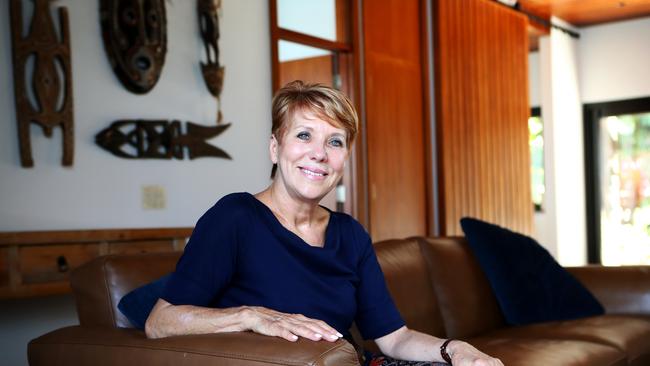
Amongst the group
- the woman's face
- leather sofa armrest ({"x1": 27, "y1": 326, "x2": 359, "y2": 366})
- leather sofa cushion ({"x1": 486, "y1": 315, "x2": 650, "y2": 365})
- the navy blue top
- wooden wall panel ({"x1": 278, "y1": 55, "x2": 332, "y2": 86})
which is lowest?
leather sofa cushion ({"x1": 486, "y1": 315, "x2": 650, "y2": 365})

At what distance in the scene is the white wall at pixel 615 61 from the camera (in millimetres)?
8062

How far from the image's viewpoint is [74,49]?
3.54 meters

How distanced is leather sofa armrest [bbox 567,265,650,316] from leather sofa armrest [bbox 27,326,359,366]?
7.87 feet

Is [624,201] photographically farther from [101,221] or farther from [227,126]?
[101,221]

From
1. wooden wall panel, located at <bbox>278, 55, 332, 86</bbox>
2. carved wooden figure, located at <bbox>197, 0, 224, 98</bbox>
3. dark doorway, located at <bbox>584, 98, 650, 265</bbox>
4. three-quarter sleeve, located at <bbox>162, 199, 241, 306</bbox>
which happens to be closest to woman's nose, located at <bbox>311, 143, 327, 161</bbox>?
three-quarter sleeve, located at <bbox>162, 199, 241, 306</bbox>

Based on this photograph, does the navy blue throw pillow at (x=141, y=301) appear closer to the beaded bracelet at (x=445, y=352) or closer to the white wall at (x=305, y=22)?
the beaded bracelet at (x=445, y=352)

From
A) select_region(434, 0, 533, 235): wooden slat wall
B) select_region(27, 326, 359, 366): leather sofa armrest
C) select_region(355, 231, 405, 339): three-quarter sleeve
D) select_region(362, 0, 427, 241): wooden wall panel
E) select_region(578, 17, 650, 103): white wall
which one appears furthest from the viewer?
select_region(578, 17, 650, 103): white wall

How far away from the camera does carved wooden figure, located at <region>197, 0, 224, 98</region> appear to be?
415 centimetres

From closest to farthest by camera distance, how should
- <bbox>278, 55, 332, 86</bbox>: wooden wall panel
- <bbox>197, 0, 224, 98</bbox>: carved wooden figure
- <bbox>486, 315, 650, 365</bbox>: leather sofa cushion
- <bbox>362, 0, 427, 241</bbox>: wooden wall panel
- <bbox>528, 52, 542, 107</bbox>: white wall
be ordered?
<bbox>486, 315, 650, 365</bbox>: leather sofa cushion < <bbox>197, 0, 224, 98</bbox>: carved wooden figure < <bbox>278, 55, 332, 86</bbox>: wooden wall panel < <bbox>362, 0, 427, 241</bbox>: wooden wall panel < <bbox>528, 52, 542, 107</bbox>: white wall

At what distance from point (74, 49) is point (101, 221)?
2.49 ft

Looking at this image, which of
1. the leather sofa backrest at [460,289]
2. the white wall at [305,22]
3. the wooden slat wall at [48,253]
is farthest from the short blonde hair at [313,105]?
the white wall at [305,22]

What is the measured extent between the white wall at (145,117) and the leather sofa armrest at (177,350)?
5.08 ft

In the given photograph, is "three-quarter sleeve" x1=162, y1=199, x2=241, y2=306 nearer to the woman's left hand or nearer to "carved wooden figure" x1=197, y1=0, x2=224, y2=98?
the woman's left hand

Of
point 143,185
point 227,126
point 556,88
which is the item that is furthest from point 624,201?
point 143,185
